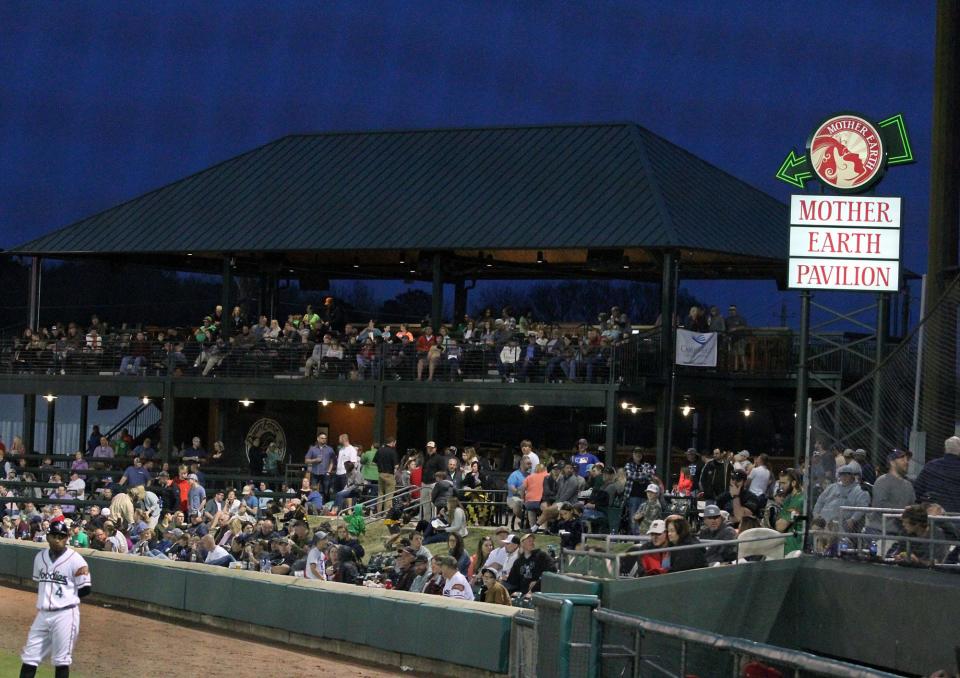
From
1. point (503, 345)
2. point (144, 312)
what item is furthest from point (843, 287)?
point (144, 312)

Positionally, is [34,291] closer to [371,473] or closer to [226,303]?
[226,303]

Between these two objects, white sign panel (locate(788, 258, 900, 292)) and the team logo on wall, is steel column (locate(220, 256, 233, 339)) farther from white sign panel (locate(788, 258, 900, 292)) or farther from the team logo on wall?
white sign panel (locate(788, 258, 900, 292))

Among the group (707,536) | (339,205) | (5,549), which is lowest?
(5,549)

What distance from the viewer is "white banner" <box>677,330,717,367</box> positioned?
29.7 metres

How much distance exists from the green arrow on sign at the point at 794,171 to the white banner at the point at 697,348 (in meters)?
4.95

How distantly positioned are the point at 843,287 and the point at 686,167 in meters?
14.9

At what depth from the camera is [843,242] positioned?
21.3 m

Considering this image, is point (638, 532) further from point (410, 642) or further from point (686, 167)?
point (686, 167)

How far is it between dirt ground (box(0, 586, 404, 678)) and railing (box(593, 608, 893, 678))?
721 cm

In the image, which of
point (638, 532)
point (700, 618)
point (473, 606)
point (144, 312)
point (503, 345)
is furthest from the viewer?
point (144, 312)

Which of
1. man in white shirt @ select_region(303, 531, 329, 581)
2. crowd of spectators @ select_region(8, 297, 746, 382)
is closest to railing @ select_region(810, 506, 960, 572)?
man in white shirt @ select_region(303, 531, 329, 581)

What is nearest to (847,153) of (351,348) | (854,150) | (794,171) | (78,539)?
(854,150)

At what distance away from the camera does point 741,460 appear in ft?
72.1

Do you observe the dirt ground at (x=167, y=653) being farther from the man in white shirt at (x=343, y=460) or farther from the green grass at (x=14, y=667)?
the man in white shirt at (x=343, y=460)
